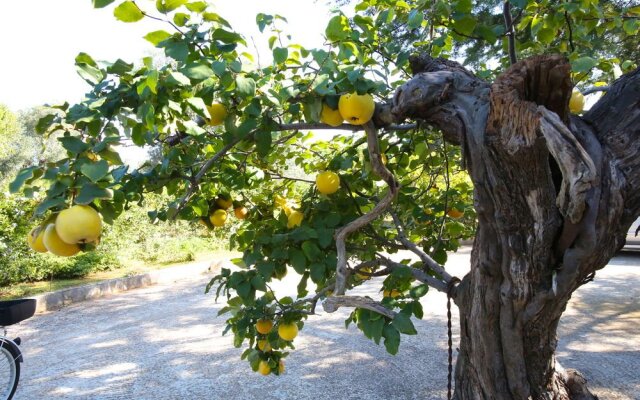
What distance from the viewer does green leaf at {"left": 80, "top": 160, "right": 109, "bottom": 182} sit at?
45.3 inches

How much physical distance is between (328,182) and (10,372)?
3.45 m

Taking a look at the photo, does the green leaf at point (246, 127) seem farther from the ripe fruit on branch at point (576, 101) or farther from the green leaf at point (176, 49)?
the ripe fruit on branch at point (576, 101)

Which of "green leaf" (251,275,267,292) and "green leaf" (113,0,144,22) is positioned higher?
"green leaf" (113,0,144,22)

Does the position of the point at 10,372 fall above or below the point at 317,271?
below

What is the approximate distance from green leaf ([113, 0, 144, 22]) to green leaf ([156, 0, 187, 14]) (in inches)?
2.1

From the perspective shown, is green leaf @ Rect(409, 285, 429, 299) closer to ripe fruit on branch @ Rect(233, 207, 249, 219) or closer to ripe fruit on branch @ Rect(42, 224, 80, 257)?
ripe fruit on branch @ Rect(233, 207, 249, 219)

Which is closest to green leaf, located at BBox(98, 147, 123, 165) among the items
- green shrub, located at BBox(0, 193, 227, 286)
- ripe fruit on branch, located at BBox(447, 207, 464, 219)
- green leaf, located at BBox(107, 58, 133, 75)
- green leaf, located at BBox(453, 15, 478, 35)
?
green leaf, located at BBox(107, 58, 133, 75)

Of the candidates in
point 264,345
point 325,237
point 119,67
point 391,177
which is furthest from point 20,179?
point 264,345

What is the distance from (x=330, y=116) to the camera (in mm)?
1595

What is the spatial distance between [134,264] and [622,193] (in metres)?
10.9

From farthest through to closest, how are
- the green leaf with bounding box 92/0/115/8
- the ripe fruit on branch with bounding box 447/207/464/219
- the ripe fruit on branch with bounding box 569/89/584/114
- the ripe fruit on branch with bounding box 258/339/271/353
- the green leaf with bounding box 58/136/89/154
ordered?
the ripe fruit on branch with bounding box 447/207/464/219 < the ripe fruit on branch with bounding box 258/339/271/353 < the ripe fruit on branch with bounding box 569/89/584/114 < the green leaf with bounding box 58/136/89/154 < the green leaf with bounding box 92/0/115/8

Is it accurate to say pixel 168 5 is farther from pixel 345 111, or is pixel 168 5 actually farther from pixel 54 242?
pixel 54 242

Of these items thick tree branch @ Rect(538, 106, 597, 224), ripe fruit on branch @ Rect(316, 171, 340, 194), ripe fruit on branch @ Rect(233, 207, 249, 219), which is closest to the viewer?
thick tree branch @ Rect(538, 106, 597, 224)

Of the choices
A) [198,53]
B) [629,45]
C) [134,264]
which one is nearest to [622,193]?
[198,53]
